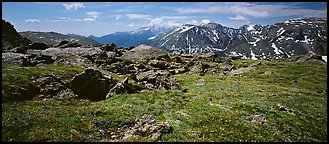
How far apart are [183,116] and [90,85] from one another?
15.0 m

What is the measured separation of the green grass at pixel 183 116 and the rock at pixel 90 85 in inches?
111

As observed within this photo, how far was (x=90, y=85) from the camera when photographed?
34469 mm

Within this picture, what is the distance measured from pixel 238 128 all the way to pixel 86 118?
1433 cm

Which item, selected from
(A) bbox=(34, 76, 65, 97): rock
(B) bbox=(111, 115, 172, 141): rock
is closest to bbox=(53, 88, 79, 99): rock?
(A) bbox=(34, 76, 65, 97): rock

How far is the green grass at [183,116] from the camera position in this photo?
68.1 feet

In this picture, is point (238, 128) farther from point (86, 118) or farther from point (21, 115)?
point (21, 115)

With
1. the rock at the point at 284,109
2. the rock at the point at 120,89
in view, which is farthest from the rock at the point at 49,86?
the rock at the point at 284,109

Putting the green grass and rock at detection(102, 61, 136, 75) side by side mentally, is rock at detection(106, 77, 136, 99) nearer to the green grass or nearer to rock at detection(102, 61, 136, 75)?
the green grass

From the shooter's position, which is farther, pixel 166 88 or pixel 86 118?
pixel 166 88

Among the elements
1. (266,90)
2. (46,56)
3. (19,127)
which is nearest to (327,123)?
(266,90)

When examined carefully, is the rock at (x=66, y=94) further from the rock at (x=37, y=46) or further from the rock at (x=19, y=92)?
the rock at (x=37, y=46)

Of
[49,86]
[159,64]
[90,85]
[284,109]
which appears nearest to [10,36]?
[159,64]

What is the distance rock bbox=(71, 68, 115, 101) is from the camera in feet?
111

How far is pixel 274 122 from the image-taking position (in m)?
26.5
